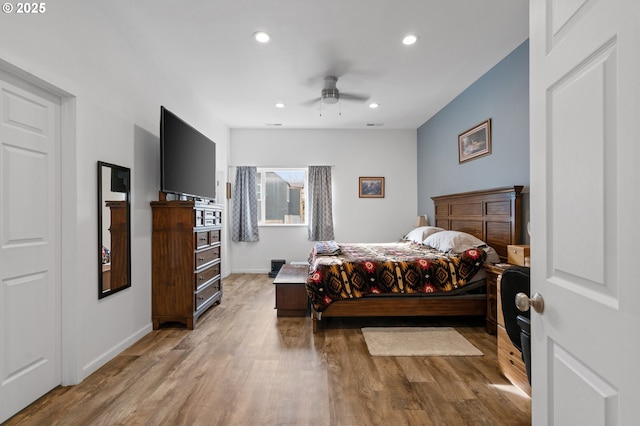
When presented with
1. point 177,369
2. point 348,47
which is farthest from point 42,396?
point 348,47

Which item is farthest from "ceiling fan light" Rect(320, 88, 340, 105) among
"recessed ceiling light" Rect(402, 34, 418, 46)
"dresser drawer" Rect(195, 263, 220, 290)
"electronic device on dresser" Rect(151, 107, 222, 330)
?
"dresser drawer" Rect(195, 263, 220, 290)

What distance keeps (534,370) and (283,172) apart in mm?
5357

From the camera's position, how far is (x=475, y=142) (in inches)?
151

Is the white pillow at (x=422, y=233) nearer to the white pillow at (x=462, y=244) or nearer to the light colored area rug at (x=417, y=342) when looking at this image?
the white pillow at (x=462, y=244)

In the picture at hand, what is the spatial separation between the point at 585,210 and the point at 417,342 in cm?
225

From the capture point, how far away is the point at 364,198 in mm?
5879

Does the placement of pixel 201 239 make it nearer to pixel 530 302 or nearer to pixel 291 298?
pixel 291 298

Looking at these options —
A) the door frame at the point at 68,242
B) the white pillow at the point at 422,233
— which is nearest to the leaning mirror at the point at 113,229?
the door frame at the point at 68,242

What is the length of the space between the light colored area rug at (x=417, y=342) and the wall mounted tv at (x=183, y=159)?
2389 millimetres

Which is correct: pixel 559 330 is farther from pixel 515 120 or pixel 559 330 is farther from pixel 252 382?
pixel 515 120

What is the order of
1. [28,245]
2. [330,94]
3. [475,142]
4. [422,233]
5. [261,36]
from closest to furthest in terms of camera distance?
[28,245], [261,36], [330,94], [475,142], [422,233]

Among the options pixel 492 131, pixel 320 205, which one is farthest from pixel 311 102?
pixel 492 131

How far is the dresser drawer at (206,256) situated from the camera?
124 inches

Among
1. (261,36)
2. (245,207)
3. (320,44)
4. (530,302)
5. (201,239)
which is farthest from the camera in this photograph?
(245,207)
